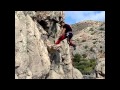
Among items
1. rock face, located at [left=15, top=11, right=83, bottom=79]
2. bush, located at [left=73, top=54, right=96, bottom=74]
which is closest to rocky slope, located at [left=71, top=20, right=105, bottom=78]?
bush, located at [left=73, top=54, right=96, bottom=74]

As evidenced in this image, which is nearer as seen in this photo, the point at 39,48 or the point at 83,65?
the point at 39,48

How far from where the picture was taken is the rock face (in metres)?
14.3

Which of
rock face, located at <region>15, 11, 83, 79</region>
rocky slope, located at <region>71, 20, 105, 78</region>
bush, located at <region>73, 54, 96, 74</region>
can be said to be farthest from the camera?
rocky slope, located at <region>71, 20, 105, 78</region>

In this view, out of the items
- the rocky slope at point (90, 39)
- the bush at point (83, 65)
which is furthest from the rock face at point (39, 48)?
the rocky slope at point (90, 39)

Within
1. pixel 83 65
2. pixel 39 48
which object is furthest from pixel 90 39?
pixel 39 48

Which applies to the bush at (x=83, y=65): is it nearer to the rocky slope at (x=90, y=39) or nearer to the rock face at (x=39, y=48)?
the rocky slope at (x=90, y=39)

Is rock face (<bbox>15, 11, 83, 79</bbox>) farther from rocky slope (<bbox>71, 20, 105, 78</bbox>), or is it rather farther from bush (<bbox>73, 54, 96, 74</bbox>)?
rocky slope (<bbox>71, 20, 105, 78</bbox>)

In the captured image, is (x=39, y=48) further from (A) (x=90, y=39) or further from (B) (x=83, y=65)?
(A) (x=90, y=39)

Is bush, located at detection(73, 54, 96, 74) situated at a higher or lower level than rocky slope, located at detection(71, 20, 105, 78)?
lower

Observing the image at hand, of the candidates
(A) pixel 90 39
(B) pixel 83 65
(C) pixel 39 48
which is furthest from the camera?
(A) pixel 90 39

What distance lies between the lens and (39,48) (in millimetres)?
17219
